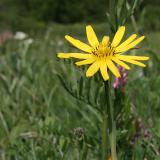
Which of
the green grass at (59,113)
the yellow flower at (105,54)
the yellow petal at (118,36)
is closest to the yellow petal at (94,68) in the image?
the yellow flower at (105,54)

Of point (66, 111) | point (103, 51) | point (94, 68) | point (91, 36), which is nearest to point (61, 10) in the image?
point (66, 111)

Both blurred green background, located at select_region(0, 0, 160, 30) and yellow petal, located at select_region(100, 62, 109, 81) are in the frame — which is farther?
blurred green background, located at select_region(0, 0, 160, 30)

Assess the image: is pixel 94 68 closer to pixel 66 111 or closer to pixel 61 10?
pixel 66 111

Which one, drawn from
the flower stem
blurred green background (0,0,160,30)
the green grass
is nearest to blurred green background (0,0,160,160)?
the green grass

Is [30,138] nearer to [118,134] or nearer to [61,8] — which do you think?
[118,134]

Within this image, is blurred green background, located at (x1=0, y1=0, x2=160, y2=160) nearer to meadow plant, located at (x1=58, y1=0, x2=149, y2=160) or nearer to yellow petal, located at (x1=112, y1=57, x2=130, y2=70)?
meadow plant, located at (x1=58, y1=0, x2=149, y2=160)

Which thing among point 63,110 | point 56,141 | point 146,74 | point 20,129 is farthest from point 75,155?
point 146,74
